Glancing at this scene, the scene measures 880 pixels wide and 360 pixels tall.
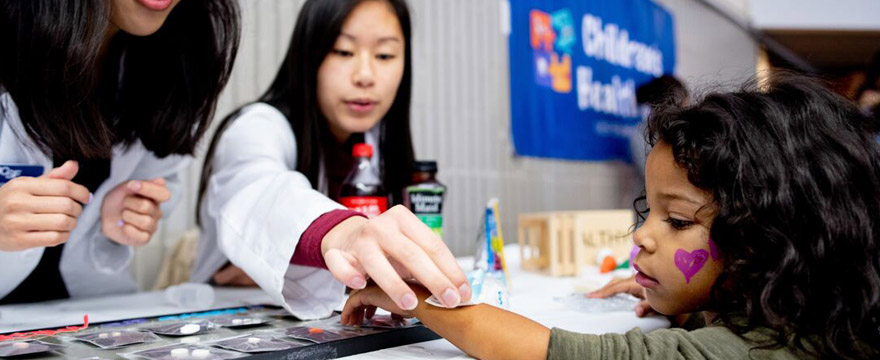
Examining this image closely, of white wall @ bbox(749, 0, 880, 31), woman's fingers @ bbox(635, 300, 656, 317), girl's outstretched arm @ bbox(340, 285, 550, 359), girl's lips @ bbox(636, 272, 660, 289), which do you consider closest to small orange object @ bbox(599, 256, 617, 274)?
woman's fingers @ bbox(635, 300, 656, 317)

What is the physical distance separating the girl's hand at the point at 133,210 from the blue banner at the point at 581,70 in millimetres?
2260

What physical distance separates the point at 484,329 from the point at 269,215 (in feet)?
1.19

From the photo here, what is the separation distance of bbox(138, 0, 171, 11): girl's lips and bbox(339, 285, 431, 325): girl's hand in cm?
47

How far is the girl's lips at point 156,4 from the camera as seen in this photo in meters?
0.84

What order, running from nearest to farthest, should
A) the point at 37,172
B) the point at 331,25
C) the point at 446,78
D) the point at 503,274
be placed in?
the point at 37,172 → the point at 503,274 → the point at 331,25 → the point at 446,78

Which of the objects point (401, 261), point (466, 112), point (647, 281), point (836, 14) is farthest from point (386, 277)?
point (836, 14)

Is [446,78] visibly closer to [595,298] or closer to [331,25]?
[331,25]

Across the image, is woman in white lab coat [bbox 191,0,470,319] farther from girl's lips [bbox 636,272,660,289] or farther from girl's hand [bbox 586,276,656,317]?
girl's hand [bbox 586,276,656,317]

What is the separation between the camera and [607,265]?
1.27m

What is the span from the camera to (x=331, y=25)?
1.13 meters

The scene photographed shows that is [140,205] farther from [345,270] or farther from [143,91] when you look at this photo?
[345,270]

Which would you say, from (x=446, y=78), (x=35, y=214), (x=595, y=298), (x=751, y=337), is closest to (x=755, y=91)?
(x=751, y=337)

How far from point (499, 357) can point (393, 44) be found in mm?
755

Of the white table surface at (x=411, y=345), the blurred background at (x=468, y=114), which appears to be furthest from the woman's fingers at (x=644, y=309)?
the blurred background at (x=468, y=114)
